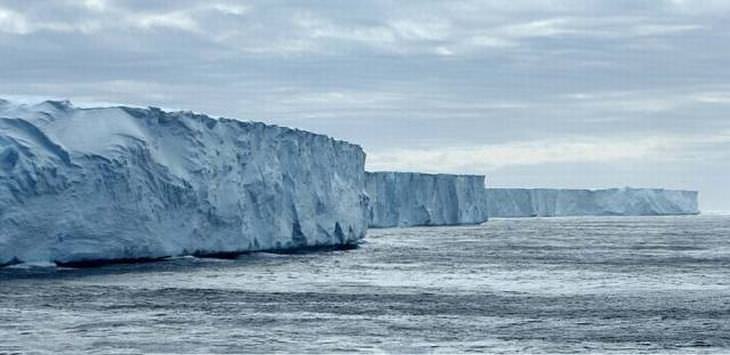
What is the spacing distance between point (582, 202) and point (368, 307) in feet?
338

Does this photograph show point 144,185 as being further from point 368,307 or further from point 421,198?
point 421,198

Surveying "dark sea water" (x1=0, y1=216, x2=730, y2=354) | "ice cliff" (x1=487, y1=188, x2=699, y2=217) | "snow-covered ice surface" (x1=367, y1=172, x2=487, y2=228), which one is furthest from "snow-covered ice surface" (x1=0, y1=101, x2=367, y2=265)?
"ice cliff" (x1=487, y1=188, x2=699, y2=217)

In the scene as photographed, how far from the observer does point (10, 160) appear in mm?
33812

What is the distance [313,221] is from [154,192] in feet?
35.4

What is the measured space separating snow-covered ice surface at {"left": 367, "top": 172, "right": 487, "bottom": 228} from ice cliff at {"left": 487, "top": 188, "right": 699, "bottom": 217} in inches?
1186

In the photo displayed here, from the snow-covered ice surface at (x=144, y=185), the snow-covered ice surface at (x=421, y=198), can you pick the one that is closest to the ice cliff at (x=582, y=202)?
the snow-covered ice surface at (x=421, y=198)

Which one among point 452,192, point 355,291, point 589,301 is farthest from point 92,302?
point 452,192

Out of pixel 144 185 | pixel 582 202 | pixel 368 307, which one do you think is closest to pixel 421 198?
pixel 582 202

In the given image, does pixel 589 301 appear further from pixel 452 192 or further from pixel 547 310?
pixel 452 192

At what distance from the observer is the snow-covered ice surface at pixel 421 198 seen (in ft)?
259

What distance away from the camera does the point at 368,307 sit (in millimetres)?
24609

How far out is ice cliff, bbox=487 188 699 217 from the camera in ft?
399

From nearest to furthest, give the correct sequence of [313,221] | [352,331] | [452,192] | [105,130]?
[352,331], [105,130], [313,221], [452,192]

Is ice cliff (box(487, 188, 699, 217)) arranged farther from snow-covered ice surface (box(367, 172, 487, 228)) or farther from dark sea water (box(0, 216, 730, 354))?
dark sea water (box(0, 216, 730, 354))
